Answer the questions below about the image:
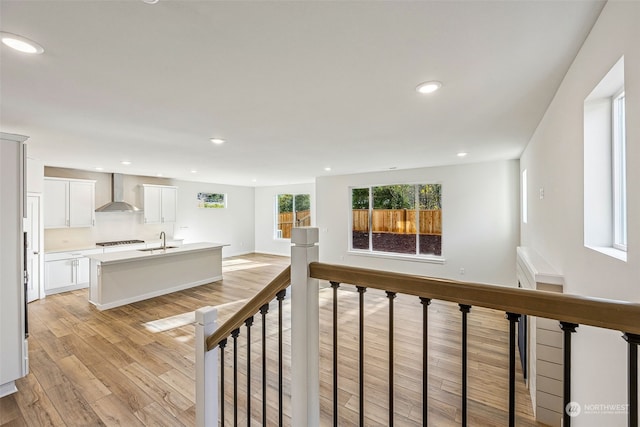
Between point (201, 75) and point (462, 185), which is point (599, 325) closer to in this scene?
point (201, 75)

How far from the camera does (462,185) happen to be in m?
5.62

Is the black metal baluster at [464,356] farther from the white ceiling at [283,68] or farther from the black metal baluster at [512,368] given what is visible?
the white ceiling at [283,68]

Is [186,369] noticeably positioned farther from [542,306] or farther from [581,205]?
[581,205]

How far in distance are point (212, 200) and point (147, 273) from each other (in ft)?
13.9

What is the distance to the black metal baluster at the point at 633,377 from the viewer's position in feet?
2.08

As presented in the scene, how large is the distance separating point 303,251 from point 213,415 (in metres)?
1.40

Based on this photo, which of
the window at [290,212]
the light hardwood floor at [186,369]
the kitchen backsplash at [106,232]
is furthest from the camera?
the window at [290,212]

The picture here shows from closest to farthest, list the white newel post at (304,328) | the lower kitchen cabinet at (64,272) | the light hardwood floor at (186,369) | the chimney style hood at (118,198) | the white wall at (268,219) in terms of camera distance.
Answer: the white newel post at (304,328) → the light hardwood floor at (186,369) → the lower kitchen cabinet at (64,272) → the chimney style hood at (118,198) → the white wall at (268,219)

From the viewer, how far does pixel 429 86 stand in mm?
2016

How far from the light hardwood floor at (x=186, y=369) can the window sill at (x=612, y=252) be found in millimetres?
1555

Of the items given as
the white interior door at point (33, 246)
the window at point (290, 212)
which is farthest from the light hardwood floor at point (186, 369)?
the window at point (290, 212)

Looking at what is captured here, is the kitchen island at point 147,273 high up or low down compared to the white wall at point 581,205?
down

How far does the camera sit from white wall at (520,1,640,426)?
105 centimetres

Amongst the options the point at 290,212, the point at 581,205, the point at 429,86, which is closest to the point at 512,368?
the point at 581,205
